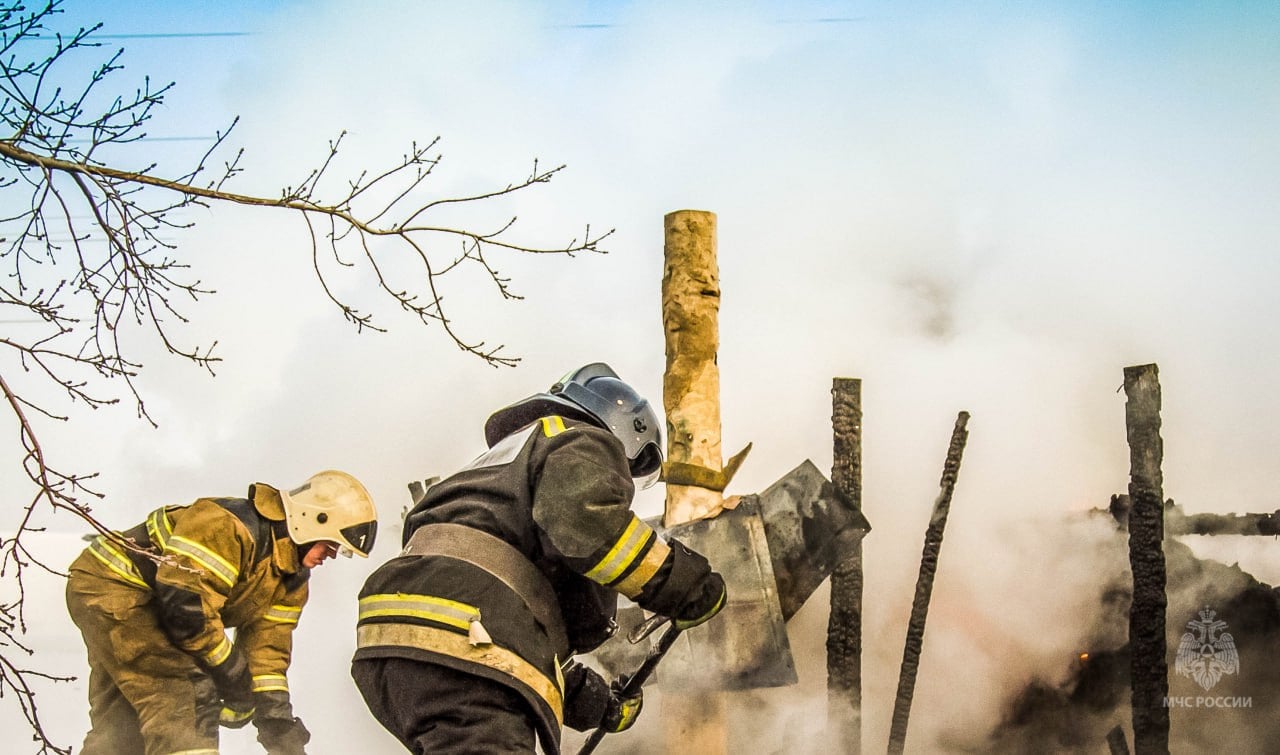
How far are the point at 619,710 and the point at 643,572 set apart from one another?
2.69ft

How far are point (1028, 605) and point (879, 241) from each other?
233 centimetres

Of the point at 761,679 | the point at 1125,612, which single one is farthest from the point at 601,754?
the point at 1125,612

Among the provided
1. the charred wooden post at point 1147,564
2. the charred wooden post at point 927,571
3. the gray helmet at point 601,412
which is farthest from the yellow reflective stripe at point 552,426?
the charred wooden post at point 1147,564

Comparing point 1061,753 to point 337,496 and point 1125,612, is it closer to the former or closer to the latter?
point 1125,612

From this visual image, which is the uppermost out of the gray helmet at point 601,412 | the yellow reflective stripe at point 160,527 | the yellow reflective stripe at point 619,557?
the gray helmet at point 601,412

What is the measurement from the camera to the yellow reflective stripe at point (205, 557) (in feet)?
15.1

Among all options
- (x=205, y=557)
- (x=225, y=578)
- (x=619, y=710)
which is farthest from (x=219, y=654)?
(x=619, y=710)

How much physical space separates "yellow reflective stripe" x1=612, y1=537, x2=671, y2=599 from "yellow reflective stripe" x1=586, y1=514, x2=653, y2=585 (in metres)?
0.04

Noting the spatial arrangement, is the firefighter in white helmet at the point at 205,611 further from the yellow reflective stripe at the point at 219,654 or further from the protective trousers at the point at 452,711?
the protective trousers at the point at 452,711

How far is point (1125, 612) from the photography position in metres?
6.58

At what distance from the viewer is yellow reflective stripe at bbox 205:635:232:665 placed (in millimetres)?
4816

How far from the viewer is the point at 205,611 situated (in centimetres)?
460

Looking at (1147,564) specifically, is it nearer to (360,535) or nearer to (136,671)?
(360,535)

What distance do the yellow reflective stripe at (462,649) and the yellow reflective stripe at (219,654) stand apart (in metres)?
1.97
